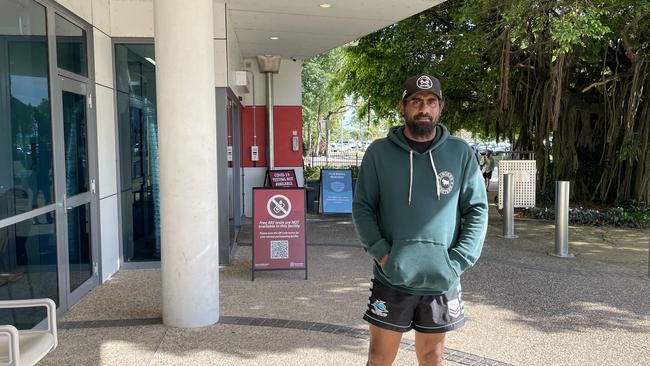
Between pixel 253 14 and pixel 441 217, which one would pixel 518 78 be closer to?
pixel 253 14

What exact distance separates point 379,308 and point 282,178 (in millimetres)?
8925

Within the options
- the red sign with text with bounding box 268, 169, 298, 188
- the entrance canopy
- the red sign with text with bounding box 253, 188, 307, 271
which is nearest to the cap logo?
the red sign with text with bounding box 253, 188, 307, 271

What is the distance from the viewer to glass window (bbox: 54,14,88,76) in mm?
5324

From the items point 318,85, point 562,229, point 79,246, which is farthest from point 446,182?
point 318,85

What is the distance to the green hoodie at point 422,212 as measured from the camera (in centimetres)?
275

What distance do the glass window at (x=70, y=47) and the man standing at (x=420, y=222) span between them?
368cm

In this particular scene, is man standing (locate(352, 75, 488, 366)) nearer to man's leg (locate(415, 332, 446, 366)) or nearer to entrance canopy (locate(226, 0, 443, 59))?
man's leg (locate(415, 332, 446, 366))

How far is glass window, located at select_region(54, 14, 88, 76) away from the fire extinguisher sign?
2.24 m

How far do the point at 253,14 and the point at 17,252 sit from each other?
456 centimetres

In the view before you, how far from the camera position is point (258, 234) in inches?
262

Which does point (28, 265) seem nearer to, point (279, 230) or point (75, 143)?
point (75, 143)

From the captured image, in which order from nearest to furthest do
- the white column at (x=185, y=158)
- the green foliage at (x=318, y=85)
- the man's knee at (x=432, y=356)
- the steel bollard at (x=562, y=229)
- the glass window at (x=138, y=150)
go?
the man's knee at (x=432, y=356) → the white column at (x=185, y=158) → the glass window at (x=138, y=150) → the steel bollard at (x=562, y=229) → the green foliage at (x=318, y=85)

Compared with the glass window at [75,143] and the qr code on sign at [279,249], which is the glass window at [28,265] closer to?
the glass window at [75,143]

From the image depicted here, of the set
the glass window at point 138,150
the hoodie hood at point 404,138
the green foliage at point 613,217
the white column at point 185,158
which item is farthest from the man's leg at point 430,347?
the green foliage at point 613,217
